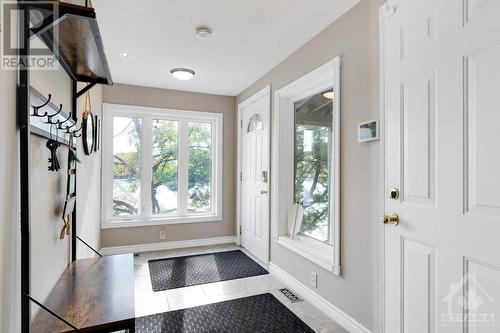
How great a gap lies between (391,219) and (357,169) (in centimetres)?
45

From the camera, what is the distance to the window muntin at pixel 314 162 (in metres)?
2.55

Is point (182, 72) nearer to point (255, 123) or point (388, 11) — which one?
point (255, 123)

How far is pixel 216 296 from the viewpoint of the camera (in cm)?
256

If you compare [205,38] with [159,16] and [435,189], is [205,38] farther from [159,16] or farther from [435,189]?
[435,189]

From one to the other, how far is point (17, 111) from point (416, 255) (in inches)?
74.8

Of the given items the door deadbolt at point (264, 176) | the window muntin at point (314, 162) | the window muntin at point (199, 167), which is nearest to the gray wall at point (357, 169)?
the window muntin at point (314, 162)

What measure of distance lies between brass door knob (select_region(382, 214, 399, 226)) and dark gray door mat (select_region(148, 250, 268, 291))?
6.07 feet

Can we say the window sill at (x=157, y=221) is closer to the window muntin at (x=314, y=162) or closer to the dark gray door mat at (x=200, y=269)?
the dark gray door mat at (x=200, y=269)

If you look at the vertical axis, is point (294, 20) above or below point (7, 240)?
above

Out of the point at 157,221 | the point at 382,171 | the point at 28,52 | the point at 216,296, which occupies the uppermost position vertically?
the point at 28,52

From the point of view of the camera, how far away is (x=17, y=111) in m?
0.91

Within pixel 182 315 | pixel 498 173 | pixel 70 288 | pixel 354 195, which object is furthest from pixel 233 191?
pixel 498 173

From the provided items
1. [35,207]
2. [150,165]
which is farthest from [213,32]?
[150,165]

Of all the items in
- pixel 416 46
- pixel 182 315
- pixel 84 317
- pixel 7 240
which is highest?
pixel 416 46
